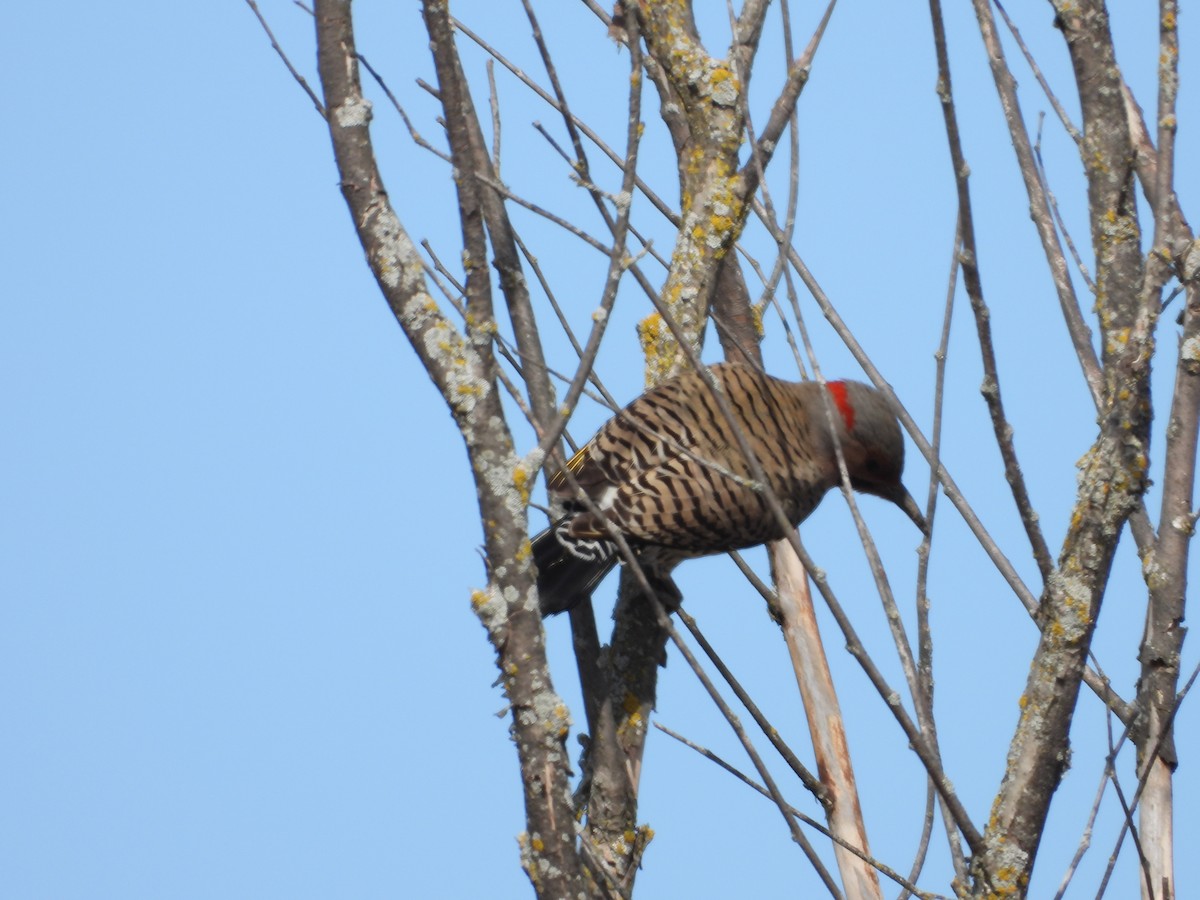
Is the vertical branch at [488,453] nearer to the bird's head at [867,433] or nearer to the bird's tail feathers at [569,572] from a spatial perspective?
the bird's tail feathers at [569,572]

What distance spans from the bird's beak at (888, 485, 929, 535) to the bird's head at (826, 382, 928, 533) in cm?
5

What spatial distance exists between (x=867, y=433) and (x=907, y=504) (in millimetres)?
326

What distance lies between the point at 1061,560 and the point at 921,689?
28 centimetres

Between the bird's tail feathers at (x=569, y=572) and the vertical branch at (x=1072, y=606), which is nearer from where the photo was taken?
the vertical branch at (x=1072, y=606)

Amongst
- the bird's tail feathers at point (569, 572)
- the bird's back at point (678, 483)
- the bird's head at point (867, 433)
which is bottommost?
the bird's tail feathers at point (569, 572)

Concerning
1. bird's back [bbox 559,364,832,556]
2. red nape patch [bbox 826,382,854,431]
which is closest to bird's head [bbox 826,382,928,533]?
red nape patch [bbox 826,382,854,431]

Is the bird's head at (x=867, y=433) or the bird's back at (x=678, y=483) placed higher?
the bird's head at (x=867, y=433)

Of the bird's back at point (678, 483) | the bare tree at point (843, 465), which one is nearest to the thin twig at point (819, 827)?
the bare tree at point (843, 465)

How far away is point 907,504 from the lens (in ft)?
12.7

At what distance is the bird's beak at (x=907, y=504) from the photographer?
3.85m

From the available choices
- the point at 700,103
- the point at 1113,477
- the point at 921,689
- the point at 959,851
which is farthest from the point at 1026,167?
the point at 959,851

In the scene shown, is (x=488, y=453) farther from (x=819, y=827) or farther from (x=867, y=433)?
(x=867, y=433)

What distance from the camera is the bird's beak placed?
3852 mm

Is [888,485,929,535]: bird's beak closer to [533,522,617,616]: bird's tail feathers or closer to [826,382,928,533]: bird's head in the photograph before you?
[826,382,928,533]: bird's head
